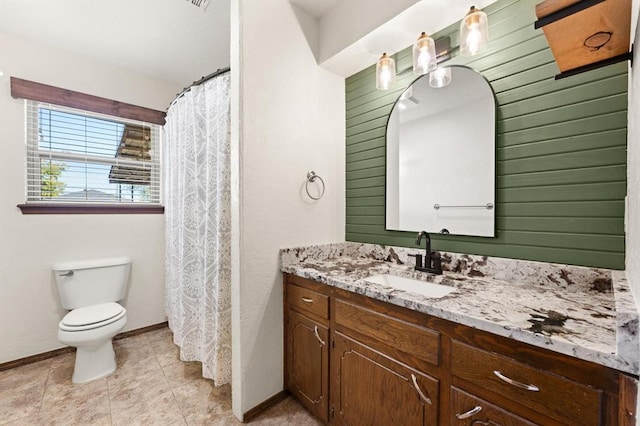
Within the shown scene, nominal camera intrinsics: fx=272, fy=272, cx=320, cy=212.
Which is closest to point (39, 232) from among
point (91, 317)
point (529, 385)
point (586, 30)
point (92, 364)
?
point (91, 317)

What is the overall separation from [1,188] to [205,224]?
1613 millimetres

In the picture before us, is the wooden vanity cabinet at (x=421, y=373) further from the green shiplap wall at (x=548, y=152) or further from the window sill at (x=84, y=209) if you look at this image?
the window sill at (x=84, y=209)

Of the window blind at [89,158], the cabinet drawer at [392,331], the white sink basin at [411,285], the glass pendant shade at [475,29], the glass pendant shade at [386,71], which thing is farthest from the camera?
the window blind at [89,158]

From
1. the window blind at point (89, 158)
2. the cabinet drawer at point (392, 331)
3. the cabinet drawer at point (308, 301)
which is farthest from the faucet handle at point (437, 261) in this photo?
the window blind at point (89, 158)

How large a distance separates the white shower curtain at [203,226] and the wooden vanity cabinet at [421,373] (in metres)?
0.45

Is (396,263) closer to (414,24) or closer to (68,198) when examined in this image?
(414,24)

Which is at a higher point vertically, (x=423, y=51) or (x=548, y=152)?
(x=423, y=51)

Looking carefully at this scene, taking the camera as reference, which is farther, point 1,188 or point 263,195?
point 1,188

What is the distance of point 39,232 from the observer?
2145 millimetres

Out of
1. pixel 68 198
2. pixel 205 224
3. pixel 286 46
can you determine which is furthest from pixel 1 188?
pixel 286 46

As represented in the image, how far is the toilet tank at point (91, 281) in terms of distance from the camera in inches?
83.7

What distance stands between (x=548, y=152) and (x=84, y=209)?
3.23 m

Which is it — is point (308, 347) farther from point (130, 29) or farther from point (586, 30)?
point (130, 29)

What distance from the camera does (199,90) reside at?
75.4 inches
